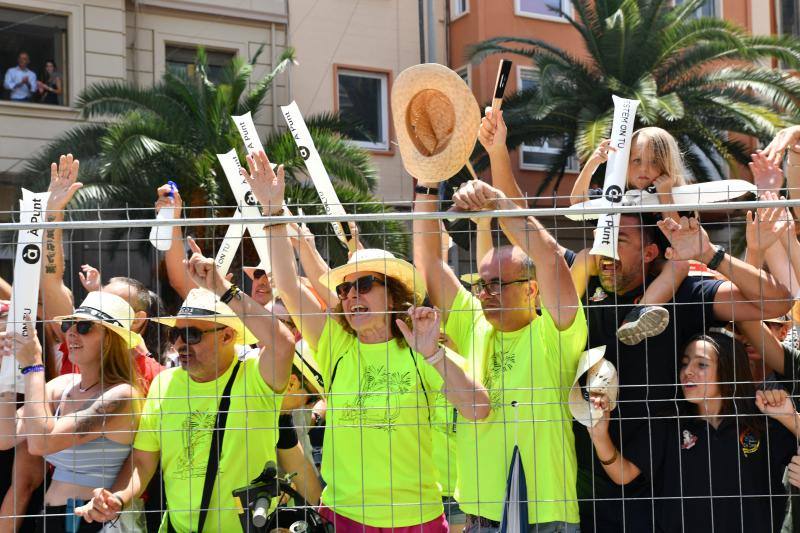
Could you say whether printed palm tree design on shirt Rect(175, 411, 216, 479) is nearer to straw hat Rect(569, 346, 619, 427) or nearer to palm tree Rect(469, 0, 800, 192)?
straw hat Rect(569, 346, 619, 427)

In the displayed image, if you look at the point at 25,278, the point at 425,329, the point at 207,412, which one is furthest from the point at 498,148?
the point at 25,278

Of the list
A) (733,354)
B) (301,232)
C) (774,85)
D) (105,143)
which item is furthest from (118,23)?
(733,354)

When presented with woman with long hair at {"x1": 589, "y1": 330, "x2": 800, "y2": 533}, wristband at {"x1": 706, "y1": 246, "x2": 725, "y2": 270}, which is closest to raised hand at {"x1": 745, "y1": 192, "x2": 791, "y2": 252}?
wristband at {"x1": 706, "y1": 246, "x2": 725, "y2": 270}

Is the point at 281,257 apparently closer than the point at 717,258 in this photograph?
No

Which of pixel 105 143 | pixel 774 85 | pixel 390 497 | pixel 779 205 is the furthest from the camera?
pixel 774 85

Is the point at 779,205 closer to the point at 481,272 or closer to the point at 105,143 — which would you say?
the point at 481,272

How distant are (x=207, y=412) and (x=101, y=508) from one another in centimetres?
55

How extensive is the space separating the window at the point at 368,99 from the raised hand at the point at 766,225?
1560 cm

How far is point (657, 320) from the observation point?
388 cm

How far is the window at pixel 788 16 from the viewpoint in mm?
22312

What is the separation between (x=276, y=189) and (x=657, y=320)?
5.07ft

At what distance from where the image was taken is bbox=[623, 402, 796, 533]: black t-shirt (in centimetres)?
384

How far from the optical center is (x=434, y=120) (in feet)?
14.1

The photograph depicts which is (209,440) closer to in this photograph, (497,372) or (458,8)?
(497,372)
